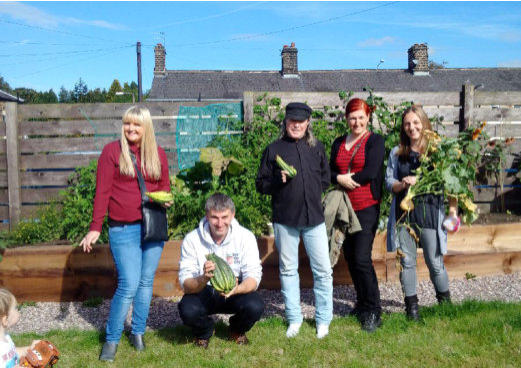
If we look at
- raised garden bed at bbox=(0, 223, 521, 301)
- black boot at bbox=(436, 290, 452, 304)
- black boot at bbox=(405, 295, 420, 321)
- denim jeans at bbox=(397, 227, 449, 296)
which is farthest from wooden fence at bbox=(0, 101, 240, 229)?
black boot at bbox=(436, 290, 452, 304)

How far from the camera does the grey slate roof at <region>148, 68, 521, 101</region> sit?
33.2 m

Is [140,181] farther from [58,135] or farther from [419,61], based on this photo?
[419,61]

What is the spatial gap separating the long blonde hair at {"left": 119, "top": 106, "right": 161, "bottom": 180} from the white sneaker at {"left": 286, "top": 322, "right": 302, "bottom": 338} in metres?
1.59

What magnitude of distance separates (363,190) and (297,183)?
569 millimetres

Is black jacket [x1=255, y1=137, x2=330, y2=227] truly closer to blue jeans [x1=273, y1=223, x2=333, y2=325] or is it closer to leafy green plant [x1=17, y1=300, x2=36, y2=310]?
blue jeans [x1=273, y1=223, x2=333, y2=325]

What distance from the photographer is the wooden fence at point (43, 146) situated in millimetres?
6168

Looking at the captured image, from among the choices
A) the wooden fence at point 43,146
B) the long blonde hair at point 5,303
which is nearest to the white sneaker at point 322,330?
the long blonde hair at point 5,303

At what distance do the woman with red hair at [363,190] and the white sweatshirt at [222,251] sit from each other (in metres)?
0.85

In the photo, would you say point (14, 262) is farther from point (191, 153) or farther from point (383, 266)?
point (383, 266)

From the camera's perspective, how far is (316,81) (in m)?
34.9

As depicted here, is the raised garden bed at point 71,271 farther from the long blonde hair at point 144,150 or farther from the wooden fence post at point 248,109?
the wooden fence post at point 248,109

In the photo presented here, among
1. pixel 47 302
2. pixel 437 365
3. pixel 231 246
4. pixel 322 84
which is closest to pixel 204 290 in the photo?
pixel 231 246

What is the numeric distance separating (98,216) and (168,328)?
125 centimetres

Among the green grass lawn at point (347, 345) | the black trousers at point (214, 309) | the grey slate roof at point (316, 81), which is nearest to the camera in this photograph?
the green grass lawn at point (347, 345)
